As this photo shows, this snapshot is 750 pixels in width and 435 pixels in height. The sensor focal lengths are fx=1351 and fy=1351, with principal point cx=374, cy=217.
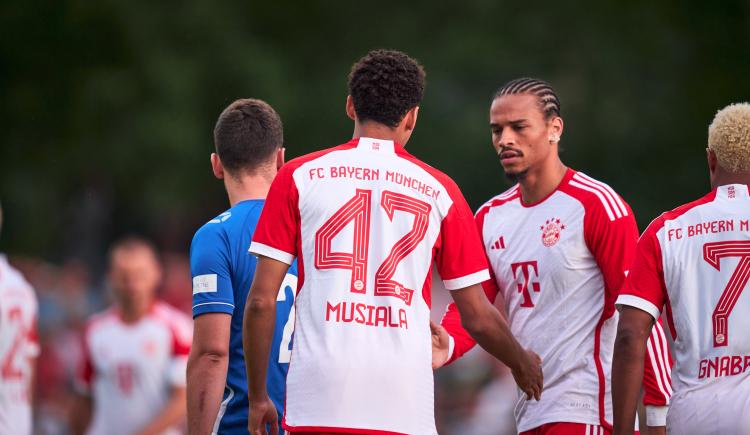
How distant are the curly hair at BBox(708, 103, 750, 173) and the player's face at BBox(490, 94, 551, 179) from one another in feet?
3.94

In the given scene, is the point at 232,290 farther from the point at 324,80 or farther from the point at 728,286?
the point at 324,80

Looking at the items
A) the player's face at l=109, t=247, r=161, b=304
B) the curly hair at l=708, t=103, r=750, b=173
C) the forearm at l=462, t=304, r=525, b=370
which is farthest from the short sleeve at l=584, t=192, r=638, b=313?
the player's face at l=109, t=247, r=161, b=304

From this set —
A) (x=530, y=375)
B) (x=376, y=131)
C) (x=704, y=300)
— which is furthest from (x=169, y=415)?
(x=704, y=300)

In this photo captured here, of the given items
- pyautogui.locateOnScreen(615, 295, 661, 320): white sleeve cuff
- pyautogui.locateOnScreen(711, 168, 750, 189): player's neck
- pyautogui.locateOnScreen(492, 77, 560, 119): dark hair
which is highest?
pyautogui.locateOnScreen(492, 77, 560, 119): dark hair

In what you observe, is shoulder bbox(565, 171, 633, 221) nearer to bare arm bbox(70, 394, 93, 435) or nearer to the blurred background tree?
bare arm bbox(70, 394, 93, 435)

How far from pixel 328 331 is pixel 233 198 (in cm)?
142

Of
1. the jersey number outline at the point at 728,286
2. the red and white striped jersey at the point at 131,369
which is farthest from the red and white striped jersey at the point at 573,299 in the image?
the red and white striped jersey at the point at 131,369

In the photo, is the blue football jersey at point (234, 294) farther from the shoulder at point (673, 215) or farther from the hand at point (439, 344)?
the shoulder at point (673, 215)

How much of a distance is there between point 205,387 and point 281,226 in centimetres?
102

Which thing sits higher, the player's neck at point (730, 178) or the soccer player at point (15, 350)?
the player's neck at point (730, 178)

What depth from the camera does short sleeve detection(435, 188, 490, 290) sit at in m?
5.78

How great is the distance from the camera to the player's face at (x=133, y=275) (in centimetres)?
1152

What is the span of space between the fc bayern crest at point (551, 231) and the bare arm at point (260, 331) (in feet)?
6.29

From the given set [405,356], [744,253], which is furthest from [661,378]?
[405,356]
